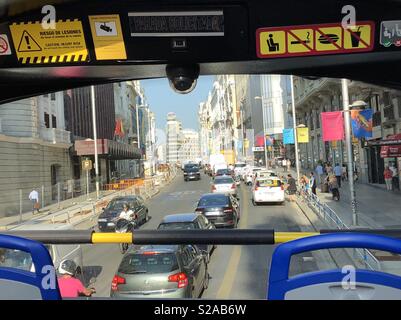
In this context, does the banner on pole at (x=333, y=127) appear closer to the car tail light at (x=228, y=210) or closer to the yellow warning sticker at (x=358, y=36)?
the yellow warning sticker at (x=358, y=36)

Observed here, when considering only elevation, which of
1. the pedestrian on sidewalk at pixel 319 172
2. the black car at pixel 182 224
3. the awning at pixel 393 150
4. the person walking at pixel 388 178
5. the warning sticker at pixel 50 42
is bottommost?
the black car at pixel 182 224

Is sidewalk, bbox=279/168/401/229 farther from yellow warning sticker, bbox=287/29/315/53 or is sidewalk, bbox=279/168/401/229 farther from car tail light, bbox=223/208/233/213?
car tail light, bbox=223/208/233/213

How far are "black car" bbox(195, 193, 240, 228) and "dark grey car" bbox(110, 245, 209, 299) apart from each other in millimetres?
4955

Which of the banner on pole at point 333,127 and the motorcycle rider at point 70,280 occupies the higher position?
the banner on pole at point 333,127

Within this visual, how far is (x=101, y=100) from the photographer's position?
418cm

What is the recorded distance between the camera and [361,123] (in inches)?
154

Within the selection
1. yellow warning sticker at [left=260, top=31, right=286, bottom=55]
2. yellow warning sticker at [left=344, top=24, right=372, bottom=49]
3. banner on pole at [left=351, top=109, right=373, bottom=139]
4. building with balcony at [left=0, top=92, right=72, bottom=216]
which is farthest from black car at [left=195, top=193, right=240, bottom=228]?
yellow warning sticker at [left=344, top=24, right=372, bottom=49]

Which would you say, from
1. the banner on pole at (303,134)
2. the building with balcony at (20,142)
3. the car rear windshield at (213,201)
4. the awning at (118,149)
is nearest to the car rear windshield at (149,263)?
the awning at (118,149)

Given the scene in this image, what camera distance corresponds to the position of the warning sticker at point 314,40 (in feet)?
10.8

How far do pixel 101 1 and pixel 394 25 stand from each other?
6.89 ft

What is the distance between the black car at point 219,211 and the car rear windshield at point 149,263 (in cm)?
505

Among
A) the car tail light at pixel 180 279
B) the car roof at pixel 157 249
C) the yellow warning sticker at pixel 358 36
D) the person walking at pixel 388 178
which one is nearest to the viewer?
the yellow warning sticker at pixel 358 36

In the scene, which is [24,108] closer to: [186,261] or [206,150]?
[206,150]

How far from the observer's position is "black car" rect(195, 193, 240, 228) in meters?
12.2
